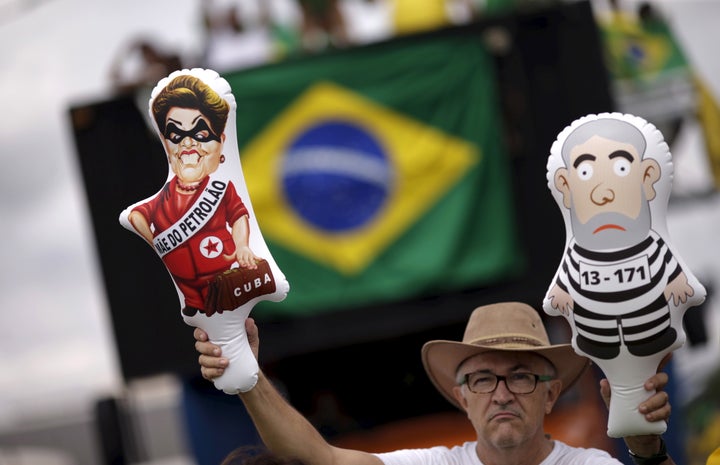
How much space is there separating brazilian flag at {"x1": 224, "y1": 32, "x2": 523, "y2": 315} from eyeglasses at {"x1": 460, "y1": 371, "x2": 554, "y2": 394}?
11.4ft

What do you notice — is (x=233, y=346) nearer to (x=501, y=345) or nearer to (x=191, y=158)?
(x=191, y=158)

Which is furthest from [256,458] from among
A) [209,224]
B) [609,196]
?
[609,196]

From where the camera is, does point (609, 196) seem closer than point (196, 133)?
Yes

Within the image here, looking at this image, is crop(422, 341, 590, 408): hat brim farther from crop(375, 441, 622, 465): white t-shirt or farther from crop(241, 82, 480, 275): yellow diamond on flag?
crop(241, 82, 480, 275): yellow diamond on flag

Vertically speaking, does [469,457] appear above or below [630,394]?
below

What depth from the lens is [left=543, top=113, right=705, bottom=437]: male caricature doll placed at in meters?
2.47

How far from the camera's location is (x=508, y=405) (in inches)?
103

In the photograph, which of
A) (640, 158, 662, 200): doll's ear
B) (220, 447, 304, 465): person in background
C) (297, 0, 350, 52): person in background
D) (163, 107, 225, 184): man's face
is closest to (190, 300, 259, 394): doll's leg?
(220, 447, 304, 465): person in background

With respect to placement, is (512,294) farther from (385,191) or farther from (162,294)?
(162,294)

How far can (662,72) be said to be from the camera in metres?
7.50

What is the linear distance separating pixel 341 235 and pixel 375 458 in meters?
3.65

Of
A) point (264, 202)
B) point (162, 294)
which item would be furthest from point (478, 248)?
point (162, 294)

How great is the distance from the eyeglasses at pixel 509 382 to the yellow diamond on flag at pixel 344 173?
11.8ft

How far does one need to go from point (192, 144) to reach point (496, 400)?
0.81 metres
